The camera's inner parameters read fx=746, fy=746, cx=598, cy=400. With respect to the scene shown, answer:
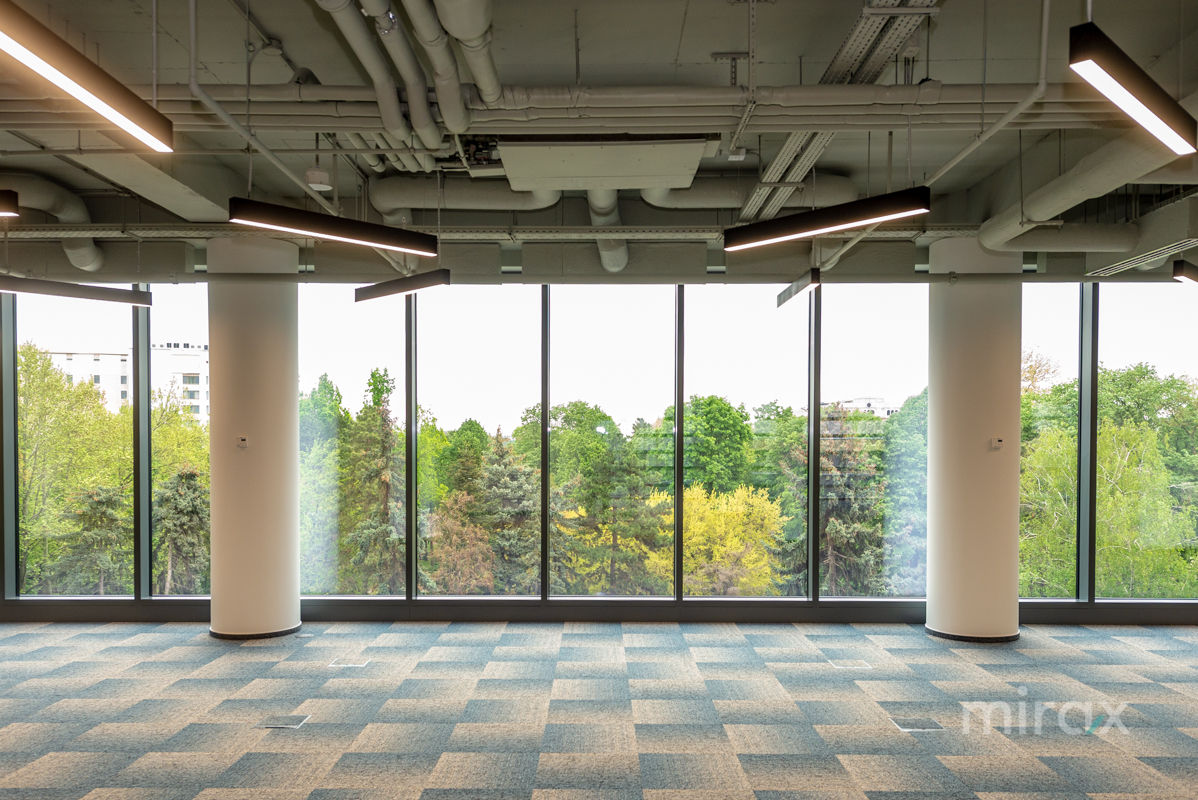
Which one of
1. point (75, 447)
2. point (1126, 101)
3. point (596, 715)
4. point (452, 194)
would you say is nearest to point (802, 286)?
point (452, 194)

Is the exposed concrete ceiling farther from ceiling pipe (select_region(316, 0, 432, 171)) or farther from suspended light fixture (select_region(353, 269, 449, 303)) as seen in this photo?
suspended light fixture (select_region(353, 269, 449, 303))

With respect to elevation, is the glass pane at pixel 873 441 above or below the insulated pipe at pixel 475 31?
below

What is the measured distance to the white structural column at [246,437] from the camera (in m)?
6.91

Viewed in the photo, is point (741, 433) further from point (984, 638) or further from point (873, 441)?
point (984, 638)

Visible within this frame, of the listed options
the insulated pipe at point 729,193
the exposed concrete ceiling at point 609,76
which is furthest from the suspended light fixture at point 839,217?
the insulated pipe at point 729,193

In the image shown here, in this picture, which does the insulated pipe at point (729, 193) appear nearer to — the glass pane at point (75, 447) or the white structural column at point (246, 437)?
the white structural column at point (246, 437)

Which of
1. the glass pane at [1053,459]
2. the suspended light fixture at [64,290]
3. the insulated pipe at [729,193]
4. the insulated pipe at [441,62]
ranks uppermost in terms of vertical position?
the insulated pipe at [729,193]

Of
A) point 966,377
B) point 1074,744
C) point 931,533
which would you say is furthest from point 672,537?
point 1074,744

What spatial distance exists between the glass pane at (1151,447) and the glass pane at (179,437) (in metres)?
9.32

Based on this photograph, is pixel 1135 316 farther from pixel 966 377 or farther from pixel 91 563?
pixel 91 563

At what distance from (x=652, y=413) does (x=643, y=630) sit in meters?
2.20

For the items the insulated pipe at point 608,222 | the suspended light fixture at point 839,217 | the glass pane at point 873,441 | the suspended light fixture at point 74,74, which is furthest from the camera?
the glass pane at point 873,441

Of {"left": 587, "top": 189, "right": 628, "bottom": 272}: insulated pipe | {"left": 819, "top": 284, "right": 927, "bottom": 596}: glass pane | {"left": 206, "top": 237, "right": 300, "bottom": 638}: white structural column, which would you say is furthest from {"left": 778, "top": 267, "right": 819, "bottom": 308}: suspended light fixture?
{"left": 206, "top": 237, "right": 300, "bottom": 638}: white structural column

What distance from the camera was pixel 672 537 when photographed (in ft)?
25.7
